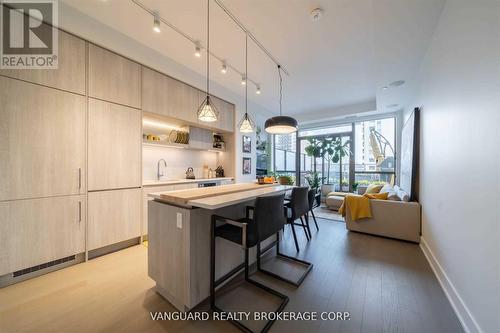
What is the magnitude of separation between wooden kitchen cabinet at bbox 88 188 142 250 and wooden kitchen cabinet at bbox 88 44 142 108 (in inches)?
52.4

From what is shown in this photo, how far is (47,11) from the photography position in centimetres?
203

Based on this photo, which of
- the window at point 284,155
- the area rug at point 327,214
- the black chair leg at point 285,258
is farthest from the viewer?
the window at point 284,155

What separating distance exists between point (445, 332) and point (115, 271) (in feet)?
10.3

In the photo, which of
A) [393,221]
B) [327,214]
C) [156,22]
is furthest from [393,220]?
[156,22]

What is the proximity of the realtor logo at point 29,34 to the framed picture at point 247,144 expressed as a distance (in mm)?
3624

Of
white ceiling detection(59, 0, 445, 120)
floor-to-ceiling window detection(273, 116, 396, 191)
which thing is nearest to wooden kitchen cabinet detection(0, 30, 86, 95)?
white ceiling detection(59, 0, 445, 120)

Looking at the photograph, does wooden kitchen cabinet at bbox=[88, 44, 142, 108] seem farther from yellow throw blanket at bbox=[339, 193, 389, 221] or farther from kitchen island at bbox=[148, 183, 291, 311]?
yellow throw blanket at bbox=[339, 193, 389, 221]

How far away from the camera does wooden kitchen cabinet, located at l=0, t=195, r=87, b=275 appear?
72.6 inches

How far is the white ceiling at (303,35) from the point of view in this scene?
6.79 feet

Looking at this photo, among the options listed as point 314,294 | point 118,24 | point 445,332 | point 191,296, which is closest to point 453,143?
point 445,332

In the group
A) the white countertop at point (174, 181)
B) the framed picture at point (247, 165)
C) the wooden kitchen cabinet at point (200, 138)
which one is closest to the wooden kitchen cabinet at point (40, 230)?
the white countertop at point (174, 181)

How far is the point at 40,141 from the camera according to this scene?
2.01 m

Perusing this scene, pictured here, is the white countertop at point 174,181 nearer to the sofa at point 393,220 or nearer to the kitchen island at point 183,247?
the kitchen island at point 183,247

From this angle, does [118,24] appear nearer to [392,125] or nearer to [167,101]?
[167,101]
